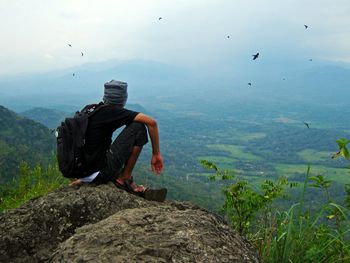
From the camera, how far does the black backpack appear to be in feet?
17.7

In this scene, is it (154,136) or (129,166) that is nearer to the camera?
(154,136)

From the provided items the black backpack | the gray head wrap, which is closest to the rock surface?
the black backpack

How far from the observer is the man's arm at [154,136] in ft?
18.4

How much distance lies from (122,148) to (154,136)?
19.6 inches

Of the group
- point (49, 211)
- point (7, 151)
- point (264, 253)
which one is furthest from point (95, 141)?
point (7, 151)

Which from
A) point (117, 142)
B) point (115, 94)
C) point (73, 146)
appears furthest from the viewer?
point (117, 142)

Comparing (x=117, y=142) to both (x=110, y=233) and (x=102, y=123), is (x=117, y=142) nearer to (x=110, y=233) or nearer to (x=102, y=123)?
(x=102, y=123)

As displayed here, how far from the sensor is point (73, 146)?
5398mm

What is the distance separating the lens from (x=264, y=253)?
4.21 meters

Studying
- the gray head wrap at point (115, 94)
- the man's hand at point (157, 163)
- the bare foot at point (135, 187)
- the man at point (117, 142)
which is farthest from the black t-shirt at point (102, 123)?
the man's hand at point (157, 163)

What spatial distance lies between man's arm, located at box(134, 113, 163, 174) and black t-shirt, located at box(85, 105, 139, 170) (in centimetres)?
12

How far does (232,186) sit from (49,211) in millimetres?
2297

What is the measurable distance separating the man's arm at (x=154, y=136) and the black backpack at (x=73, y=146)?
2.07ft

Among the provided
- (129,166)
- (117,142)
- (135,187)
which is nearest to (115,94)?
(117,142)
